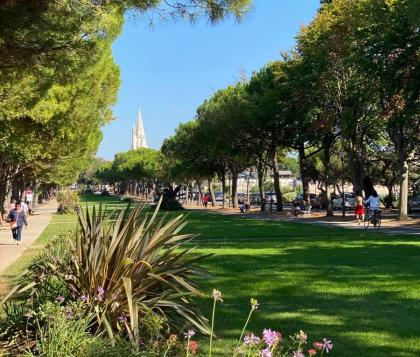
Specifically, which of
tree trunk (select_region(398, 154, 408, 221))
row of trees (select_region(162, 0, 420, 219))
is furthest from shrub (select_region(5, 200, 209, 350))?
tree trunk (select_region(398, 154, 408, 221))

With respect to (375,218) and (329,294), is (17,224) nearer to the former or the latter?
(329,294)

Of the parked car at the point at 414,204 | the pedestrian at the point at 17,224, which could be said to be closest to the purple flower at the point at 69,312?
the pedestrian at the point at 17,224

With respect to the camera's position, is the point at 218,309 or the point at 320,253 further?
the point at 320,253

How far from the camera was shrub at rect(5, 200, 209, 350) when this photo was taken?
6.05m

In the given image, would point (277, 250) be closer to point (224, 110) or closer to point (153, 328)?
point (153, 328)

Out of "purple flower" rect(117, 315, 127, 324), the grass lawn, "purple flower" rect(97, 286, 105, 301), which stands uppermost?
"purple flower" rect(97, 286, 105, 301)

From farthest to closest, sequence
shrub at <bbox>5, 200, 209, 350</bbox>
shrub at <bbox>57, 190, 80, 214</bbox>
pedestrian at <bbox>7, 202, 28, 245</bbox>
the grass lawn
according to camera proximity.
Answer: shrub at <bbox>57, 190, 80, 214</bbox> → pedestrian at <bbox>7, 202, 28, 245</bbox> → the grass lawn → shrub at <bbox>5, 200, 209, 350</bbox>

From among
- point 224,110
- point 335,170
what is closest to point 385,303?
point 224,110

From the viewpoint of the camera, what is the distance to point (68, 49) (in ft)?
28.8

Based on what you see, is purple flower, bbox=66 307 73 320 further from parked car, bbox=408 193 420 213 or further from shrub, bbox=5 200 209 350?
parked car, bbox=408 193 420 213

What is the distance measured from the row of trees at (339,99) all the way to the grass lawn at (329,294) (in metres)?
8.49

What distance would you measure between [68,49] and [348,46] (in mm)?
23924

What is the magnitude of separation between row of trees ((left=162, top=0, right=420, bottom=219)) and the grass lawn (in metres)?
8.49

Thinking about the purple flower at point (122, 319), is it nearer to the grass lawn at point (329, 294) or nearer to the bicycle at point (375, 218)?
the grass lawn at point (329, 294)
